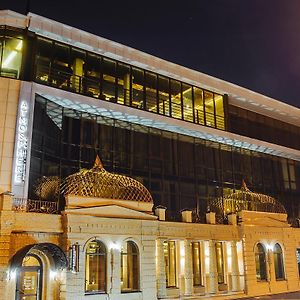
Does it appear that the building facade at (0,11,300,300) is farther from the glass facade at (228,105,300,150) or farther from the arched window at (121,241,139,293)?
the glass facade at (228,105,300,150)

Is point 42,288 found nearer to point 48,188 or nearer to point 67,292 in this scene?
point 67,292

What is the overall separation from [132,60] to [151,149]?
6.64 m

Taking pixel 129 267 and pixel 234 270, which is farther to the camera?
pixel 234 270

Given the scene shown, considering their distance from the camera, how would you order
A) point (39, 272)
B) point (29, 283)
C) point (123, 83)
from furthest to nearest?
point (123, 83) < point (39, 272) < point (29, 283)

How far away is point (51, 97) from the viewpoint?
75.0 ft

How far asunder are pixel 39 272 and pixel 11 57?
12443 mm

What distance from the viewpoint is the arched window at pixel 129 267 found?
20.9m

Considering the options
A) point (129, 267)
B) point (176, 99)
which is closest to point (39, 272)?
point (129, 267)

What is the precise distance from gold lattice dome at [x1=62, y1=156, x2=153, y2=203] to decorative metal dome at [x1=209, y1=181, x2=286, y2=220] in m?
8.88

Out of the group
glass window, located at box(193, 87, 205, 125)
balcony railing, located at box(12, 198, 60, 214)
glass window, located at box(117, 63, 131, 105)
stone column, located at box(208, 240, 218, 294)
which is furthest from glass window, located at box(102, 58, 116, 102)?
stone column, located at box(208, 240, 218, 294)

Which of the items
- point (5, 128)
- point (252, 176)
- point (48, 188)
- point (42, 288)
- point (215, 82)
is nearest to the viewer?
point (42, 288)

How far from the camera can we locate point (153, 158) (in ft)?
91.0

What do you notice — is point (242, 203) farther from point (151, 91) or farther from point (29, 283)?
point (29, 283)

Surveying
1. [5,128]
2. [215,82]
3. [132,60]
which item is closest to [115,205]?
[5,128]
